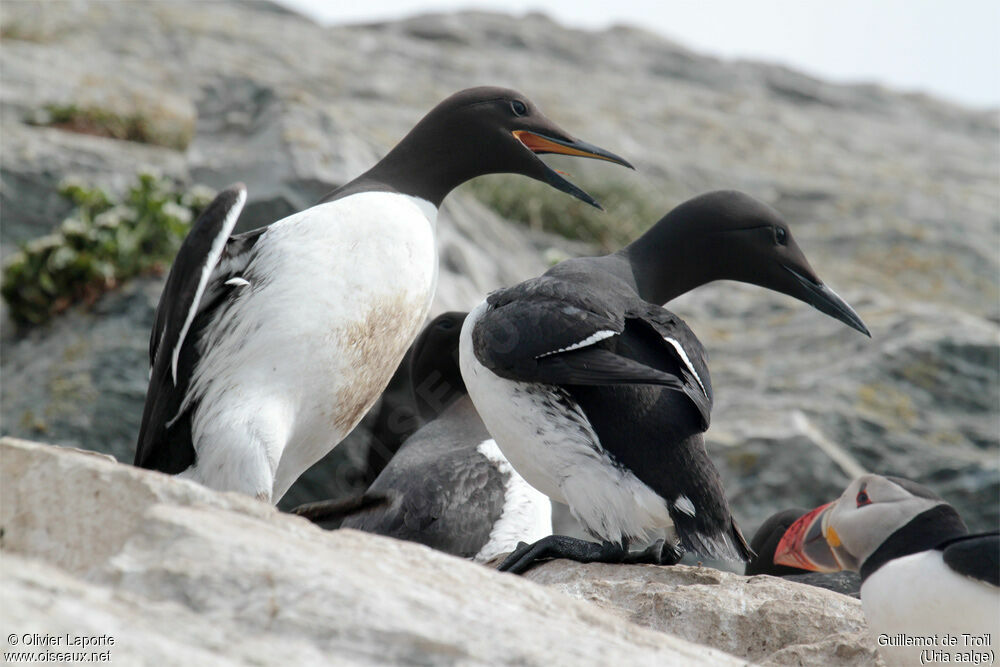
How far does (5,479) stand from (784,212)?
40.0ft

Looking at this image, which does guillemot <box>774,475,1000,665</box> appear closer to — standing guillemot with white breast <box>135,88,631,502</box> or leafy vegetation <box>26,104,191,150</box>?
standing guillemot with white breast <box>135,88,631,502</box>

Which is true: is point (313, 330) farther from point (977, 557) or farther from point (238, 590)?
point (977, 557)

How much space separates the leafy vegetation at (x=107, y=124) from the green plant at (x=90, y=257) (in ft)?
10.9

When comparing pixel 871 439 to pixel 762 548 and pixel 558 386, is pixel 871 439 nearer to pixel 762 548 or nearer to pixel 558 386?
pixel 762 548

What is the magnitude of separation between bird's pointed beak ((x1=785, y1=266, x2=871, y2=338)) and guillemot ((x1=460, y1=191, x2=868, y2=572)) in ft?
3.40

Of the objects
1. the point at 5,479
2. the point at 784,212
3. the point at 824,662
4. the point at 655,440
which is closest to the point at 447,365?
the point at 655,440

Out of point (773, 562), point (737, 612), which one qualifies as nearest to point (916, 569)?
point (737, 612)

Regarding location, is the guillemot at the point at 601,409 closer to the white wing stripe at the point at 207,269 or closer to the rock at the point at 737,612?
the rock at the point at 737,612

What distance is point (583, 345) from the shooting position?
3.79 metres

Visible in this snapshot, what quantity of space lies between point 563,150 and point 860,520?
2.41 metres

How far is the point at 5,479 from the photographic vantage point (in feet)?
8.93

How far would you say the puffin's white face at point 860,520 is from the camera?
11.0ft

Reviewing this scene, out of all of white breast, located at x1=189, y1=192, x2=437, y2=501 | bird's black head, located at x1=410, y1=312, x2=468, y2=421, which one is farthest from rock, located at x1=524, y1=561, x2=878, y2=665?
bird's black head, located at x1=410, y1=312, x2=468, y2=421

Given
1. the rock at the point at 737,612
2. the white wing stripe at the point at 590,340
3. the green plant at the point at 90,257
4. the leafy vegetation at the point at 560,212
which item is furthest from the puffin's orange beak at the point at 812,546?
the leafy vegetation at the point at 560,212
